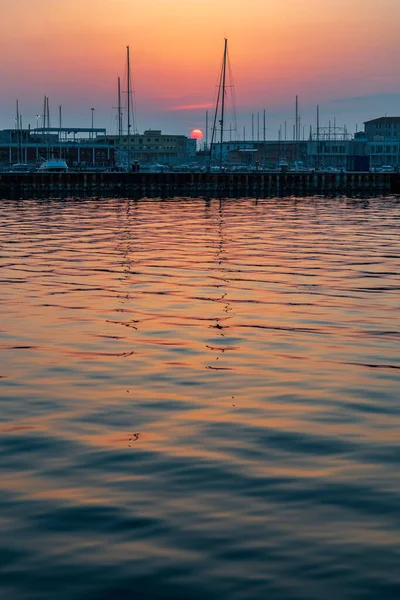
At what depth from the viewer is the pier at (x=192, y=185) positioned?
385 feet

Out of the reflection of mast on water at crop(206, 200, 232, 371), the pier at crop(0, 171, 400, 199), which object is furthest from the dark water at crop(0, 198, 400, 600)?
the pier at crop(0, 171, 400, 199)

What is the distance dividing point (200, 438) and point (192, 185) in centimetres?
Result: 11753

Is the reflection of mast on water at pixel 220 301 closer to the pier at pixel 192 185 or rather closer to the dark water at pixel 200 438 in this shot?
the dark water at pixel 200 438

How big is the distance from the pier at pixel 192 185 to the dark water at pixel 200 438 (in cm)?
8468

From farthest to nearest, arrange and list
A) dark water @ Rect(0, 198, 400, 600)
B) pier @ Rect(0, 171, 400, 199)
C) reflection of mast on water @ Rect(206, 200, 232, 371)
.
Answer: pier @ Rect(0, 171, 400, 199)
reflection of mast on water @ Rect(206, 200, 232, 371)
dark water @ Rect(0, 198, 400, 600)

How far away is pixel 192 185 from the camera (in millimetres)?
129375

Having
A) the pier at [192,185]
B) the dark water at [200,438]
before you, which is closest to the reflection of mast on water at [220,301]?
the dark water at [200,438]

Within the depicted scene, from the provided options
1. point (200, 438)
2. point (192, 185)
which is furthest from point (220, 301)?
point (192, 185)

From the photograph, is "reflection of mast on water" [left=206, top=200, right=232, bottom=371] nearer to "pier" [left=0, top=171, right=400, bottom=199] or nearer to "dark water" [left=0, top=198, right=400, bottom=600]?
"dark water" [left=0, top=198, right=400, bottom=600]

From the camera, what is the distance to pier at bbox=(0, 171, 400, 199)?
385ft

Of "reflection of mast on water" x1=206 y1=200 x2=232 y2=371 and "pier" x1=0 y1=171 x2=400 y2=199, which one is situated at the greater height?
"pier" x1=0 y1=171 x2=400 y2=199

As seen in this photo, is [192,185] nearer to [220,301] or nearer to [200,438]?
[220,301]

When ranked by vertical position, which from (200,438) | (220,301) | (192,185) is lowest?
(200,438)

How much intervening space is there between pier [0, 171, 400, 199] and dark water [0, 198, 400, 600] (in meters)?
84.7
